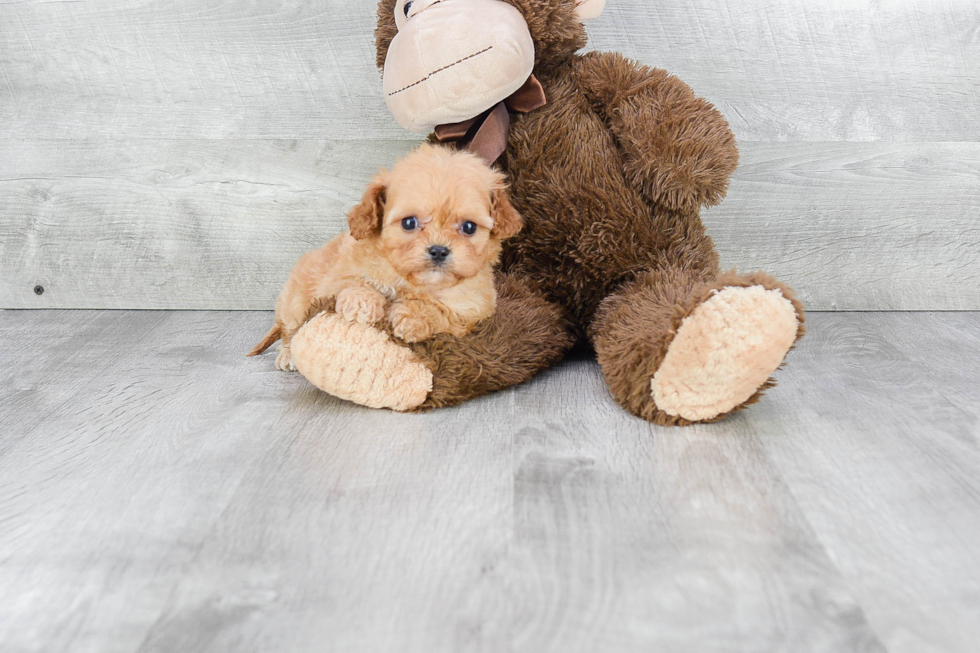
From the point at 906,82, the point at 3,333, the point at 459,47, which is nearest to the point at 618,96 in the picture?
the point at 459,47

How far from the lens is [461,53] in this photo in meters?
1.13

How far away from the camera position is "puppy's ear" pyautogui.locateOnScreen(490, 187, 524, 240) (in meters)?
1.09

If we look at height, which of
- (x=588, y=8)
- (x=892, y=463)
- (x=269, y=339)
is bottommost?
(x=892, y=463)

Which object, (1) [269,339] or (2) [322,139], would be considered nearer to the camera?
(1) [269,339]

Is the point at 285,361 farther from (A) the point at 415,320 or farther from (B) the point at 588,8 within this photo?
(B) the point at 588,8

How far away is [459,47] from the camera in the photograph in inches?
44.5

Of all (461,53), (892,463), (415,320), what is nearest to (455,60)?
(461,53)

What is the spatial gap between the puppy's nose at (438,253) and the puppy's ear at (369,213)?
0.31ft

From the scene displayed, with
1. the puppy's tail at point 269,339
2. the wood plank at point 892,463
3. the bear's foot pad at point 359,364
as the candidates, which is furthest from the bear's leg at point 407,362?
the wood plank at point 892,463

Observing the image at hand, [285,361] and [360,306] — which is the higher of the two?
[360,306]

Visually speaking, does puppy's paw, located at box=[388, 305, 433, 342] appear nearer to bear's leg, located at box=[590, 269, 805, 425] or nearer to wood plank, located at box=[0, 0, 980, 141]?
bear's leg, located at box=[590, 269, 805, 425]

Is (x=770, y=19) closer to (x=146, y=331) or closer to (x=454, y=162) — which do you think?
(x=454, y=162)

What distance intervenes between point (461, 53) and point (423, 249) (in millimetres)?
302

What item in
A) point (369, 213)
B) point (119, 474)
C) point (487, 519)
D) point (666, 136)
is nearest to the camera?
point (487, 519)
